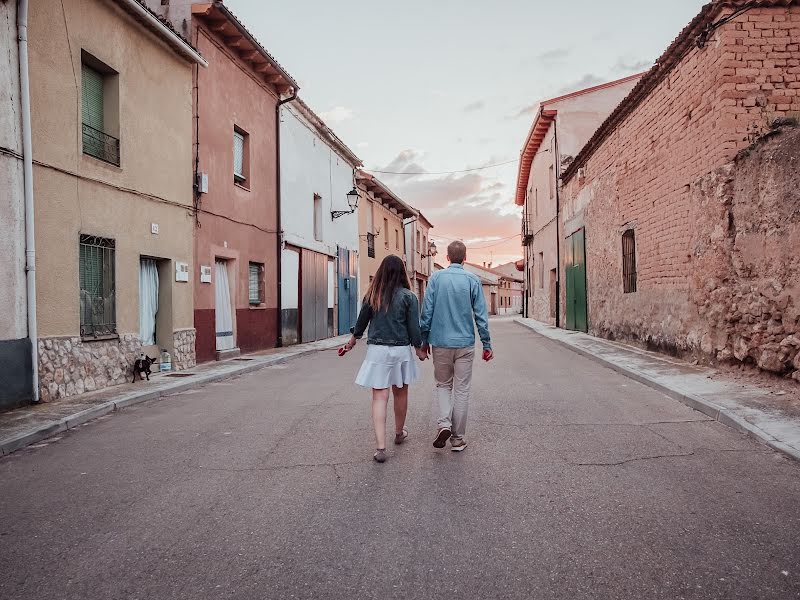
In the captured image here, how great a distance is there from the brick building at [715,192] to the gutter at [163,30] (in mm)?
8762

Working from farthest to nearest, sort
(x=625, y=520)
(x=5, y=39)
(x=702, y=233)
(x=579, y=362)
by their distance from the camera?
1. (x=579, y=362)
2. (x=702, y=233)
3. (x=5, y=39)
4. (x=625, y=520)

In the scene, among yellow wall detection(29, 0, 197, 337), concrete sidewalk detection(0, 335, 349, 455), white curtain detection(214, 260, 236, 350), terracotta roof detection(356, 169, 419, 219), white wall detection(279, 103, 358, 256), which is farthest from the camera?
terracotta roof detection(356, 169, 419, 219)

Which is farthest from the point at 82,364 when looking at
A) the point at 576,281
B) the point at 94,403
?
the point at 576,281

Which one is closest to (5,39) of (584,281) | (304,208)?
(304,208)

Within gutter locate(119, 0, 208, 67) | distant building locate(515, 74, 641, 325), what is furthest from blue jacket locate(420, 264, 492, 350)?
distant building locate(515, 74, 641, 325)

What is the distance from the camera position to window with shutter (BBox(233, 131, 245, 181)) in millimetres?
14014

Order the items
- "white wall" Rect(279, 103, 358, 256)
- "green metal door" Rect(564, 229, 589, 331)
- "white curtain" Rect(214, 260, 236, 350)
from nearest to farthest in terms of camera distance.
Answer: "white curtain" Rect(214, 260, 236, 350)
"white wall" Rect(279, 103, 358, 256)
"green metal door" Rect(564, 229, 589, 331)

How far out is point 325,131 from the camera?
20.0m

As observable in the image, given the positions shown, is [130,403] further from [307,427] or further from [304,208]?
[304,208]

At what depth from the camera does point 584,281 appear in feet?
61.4

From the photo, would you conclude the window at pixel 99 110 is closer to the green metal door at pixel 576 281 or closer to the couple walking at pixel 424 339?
the couple walking at pixel 424 339

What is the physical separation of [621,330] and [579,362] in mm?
3508

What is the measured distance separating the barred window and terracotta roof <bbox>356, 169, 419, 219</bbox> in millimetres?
10630

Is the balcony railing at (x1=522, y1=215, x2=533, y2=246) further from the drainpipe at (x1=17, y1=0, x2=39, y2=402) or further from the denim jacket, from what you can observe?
the denim jacket
